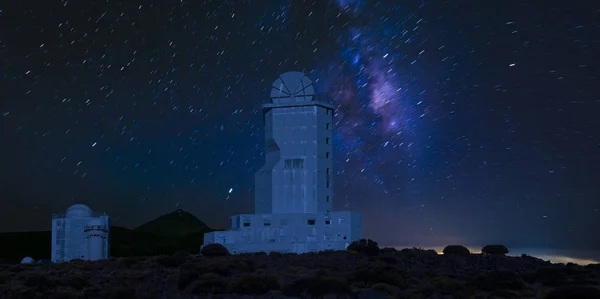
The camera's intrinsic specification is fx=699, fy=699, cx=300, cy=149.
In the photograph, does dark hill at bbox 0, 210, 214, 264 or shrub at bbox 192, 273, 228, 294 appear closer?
shrub at bbox 192, 273, 228, 294

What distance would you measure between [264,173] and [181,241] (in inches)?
2918

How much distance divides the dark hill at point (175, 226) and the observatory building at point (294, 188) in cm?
9213

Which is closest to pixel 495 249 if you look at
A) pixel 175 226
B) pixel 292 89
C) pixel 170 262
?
pixel 292 89

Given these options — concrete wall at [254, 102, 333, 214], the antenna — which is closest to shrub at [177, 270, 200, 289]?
concrete wall at [254, 102, 333, 214]

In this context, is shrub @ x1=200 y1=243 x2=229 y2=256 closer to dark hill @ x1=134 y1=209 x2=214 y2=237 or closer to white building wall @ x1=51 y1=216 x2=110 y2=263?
white building wall @ x1=51 y1=216 x2=110 y2=263

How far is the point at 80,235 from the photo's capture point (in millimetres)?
57906

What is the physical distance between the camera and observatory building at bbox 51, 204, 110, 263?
56.5 metres

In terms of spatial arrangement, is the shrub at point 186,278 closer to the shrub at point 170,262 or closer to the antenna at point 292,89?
the shrub at point 170,262

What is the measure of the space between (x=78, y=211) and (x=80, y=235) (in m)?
2.57

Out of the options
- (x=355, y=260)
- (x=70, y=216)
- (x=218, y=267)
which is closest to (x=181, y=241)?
(x=70, y=216)

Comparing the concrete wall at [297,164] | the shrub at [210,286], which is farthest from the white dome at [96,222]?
the shrub at [210,286]

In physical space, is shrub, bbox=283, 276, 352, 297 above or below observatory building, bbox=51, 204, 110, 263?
below

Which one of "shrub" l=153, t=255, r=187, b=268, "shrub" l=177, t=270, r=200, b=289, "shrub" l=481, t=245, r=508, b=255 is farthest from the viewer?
"shrub" l=481, t=245, r=508, b=255

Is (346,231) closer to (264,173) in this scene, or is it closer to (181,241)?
(264,173)
